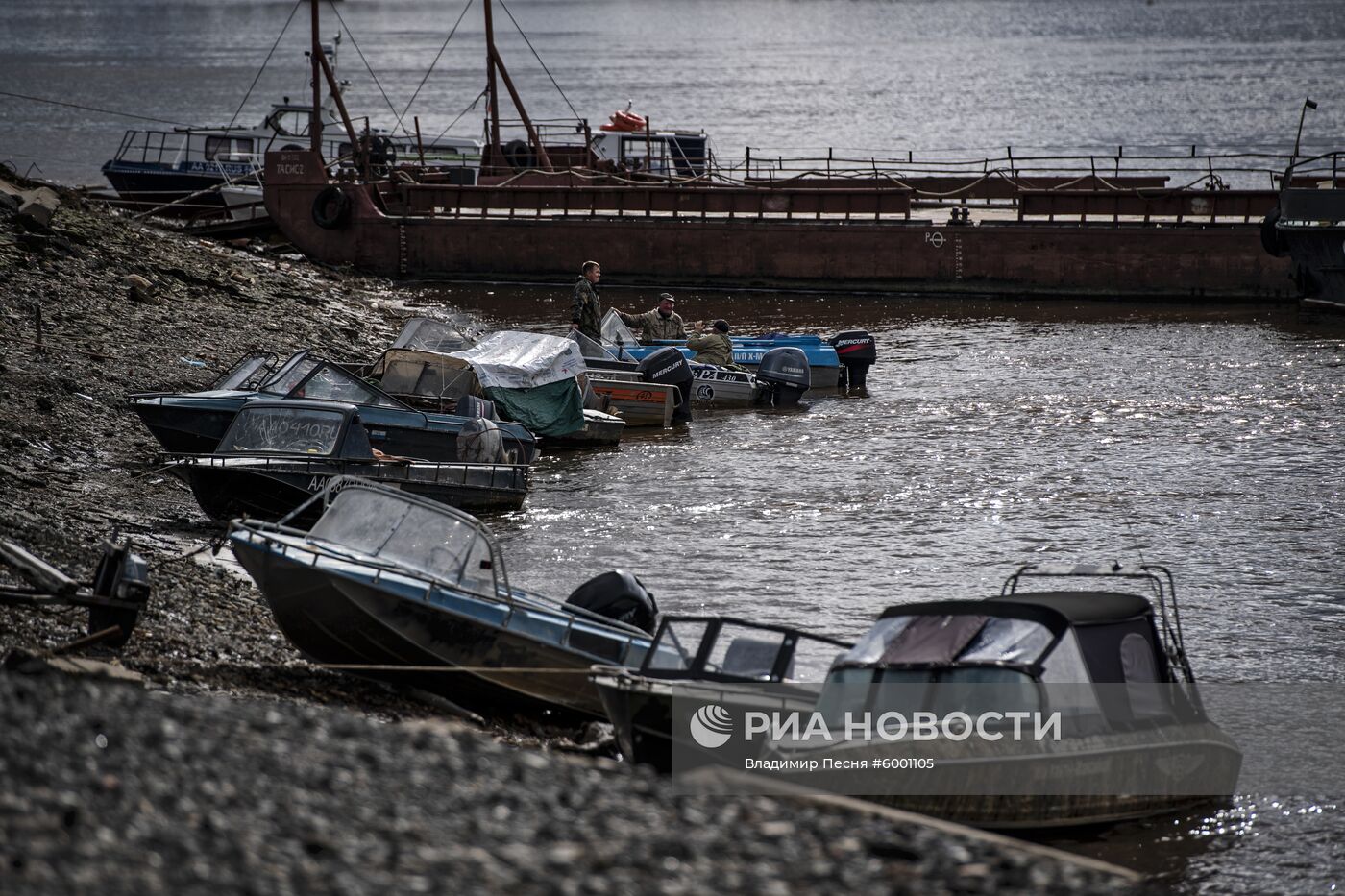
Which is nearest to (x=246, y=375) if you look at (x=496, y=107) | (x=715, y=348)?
(x=715, y=348)

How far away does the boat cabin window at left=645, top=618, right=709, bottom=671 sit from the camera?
10523 millimetres

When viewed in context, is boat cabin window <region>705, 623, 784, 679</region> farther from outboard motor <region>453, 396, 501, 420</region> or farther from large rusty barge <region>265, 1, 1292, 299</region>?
large rusty barge <region>265, 1, 1292, 299</region>

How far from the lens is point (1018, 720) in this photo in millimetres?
9812

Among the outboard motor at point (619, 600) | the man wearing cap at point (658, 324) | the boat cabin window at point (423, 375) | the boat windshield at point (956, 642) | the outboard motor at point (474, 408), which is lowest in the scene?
the outboard motor at point (619, 600)

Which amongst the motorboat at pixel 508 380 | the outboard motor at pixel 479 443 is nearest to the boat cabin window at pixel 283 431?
the outboard motor at pixel 479 443

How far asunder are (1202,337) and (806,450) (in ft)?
44.2

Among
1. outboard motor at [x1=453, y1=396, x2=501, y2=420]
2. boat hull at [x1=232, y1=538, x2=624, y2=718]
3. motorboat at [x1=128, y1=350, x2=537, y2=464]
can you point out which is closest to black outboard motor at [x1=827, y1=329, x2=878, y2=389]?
outboard motor at [x1=453, y1=396, x2=501, y2=420]

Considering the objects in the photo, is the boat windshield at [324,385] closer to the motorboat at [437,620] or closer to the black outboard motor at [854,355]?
the motorboat at [437,620]

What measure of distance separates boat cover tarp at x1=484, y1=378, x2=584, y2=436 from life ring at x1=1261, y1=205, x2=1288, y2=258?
19272mm

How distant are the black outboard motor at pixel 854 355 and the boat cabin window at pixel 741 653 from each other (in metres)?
15.5

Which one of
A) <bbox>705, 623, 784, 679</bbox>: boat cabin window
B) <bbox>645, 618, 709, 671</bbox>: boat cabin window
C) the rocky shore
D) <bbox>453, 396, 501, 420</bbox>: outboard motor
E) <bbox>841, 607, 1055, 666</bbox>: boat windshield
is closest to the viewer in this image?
the rocky shore

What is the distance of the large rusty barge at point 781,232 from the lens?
35.6 meters

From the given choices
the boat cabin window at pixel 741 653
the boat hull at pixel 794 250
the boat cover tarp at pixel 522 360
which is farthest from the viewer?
the boat hull at pixel 794 250

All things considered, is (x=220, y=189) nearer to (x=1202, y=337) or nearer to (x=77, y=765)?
(x=1202, y=337)
